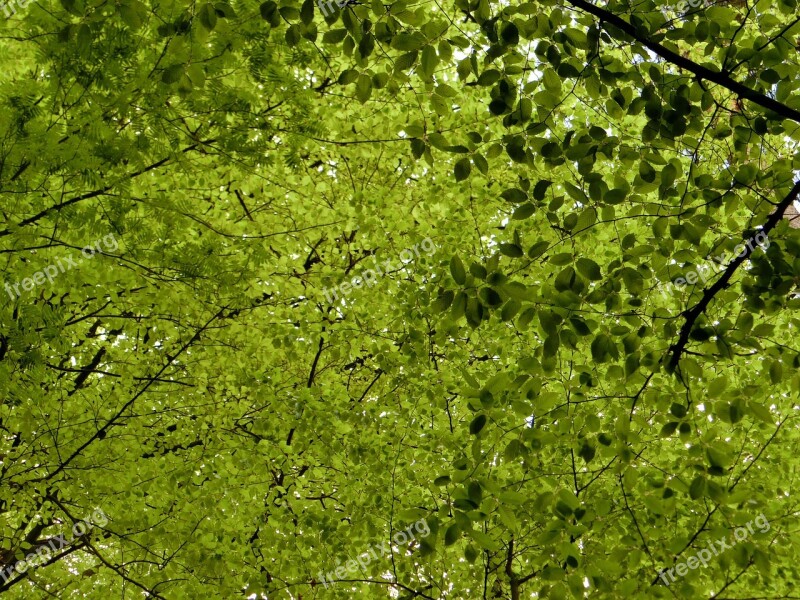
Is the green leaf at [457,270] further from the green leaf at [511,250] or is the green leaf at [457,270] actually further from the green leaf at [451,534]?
the green leaf at [451,534]

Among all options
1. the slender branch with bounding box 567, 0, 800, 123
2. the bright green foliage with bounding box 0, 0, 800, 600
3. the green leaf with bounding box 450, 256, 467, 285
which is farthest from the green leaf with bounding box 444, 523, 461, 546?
the slender branch with bounding box 567, 0, 800, 123

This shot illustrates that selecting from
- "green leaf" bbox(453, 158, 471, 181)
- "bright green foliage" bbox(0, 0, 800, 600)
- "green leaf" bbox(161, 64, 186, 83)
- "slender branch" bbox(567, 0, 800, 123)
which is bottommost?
"bright green foliage" bbox(0, 0, 800, 600)

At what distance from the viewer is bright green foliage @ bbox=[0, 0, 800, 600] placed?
2473mm

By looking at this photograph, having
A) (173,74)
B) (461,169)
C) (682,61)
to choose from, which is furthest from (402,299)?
(682,61)

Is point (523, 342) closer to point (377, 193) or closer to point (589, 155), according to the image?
point (377, 193)

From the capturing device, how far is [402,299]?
5.87m

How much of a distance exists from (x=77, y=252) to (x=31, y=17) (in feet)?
5.67

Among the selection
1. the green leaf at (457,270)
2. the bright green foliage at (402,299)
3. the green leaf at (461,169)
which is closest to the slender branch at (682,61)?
the bright green foliage at (402,299)

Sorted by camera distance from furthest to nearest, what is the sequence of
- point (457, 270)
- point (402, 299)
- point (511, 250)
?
1. point (402, 299)
2. point (511, 250)
3. point (457, 270)

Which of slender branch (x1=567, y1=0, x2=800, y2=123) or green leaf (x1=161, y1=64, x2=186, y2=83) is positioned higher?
slender branch (x1=567, y1=0, x2=800, y2=123)

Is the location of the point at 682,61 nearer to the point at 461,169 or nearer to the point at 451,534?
the point at 461,169

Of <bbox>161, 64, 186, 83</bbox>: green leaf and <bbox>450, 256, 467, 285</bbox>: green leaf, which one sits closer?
<bbox>450, 256, 467, 285</bbox>: green leaf

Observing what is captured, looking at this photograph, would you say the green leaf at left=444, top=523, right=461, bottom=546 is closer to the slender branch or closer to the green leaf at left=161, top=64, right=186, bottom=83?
the slender branch

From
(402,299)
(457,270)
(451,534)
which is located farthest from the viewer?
(402,299)
